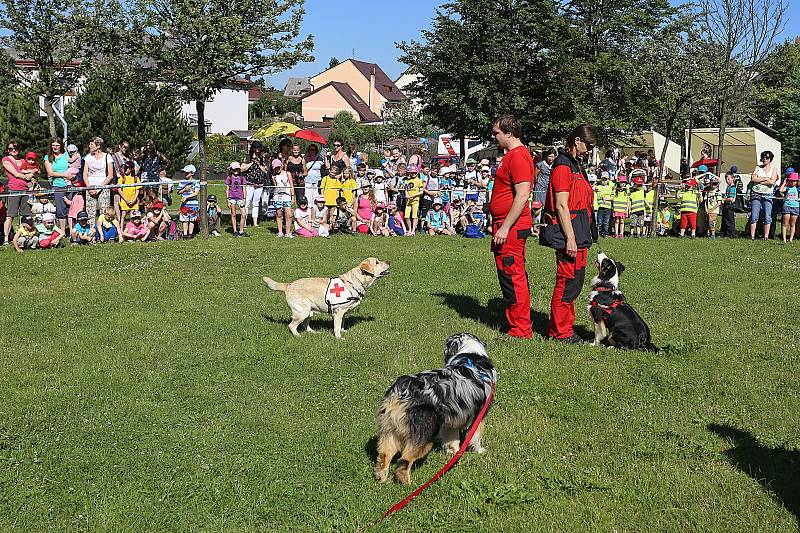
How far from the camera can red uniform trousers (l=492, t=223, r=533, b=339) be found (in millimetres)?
7531

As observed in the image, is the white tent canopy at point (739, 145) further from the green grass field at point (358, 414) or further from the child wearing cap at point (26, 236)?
the child wearing cap at point (26, 236)

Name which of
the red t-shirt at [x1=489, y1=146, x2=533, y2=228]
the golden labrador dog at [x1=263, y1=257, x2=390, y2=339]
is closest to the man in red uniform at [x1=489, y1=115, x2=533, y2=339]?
the red t-shirt at [x1=489, y1=146, x2=533, y2=228]

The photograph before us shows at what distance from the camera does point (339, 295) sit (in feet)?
26.0

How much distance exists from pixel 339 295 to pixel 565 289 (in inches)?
94.3

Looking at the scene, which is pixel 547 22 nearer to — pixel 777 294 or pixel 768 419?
pixel 777 294

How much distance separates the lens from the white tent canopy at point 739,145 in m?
36.0

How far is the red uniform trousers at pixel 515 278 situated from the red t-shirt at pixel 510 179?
0.12 m

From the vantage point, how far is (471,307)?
9.53 m

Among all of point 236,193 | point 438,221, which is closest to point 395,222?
point 438,221

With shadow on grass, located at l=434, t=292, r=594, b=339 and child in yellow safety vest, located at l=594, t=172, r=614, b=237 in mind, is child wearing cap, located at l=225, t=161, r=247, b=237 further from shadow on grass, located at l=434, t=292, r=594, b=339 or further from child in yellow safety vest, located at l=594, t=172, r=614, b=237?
child in yellow safety vest, located at l=594, t=172, r=614, b=237

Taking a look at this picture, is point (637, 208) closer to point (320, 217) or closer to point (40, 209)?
point (320, 217)

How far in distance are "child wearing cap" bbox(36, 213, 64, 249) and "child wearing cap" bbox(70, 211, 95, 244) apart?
0.47m

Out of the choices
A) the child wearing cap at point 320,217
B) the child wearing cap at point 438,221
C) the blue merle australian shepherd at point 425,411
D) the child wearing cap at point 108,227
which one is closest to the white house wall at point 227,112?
the child wearing cap at point 320,217

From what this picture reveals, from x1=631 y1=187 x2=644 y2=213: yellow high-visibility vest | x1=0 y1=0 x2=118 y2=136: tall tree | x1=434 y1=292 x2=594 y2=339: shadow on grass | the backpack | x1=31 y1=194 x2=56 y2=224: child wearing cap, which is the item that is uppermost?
x1=0 y1=0 x2=118 y2=136: tall tree
